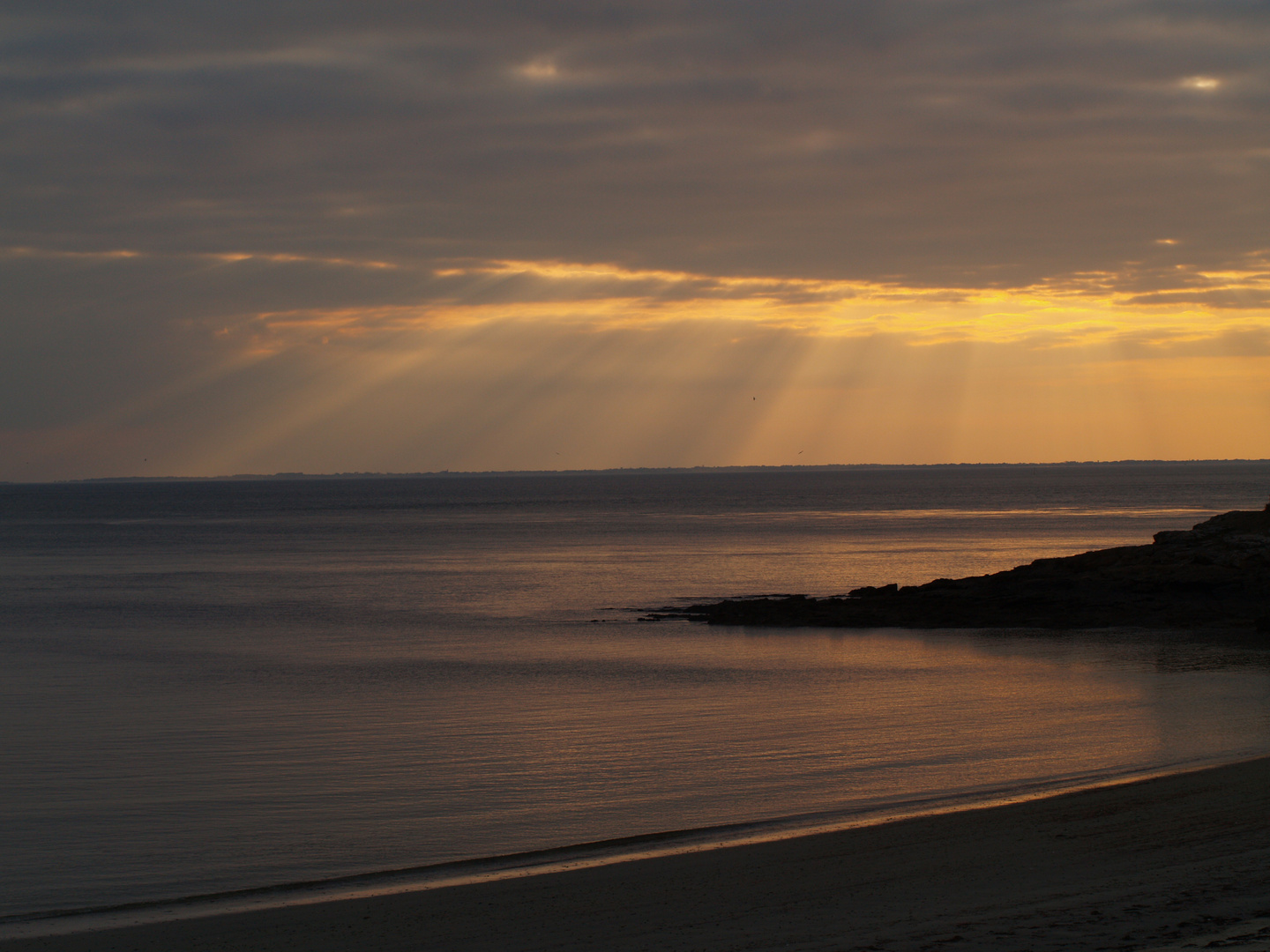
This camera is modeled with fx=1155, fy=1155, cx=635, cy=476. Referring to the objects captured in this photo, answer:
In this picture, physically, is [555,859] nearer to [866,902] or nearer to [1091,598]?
[866,902]

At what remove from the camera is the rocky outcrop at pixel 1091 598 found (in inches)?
1184

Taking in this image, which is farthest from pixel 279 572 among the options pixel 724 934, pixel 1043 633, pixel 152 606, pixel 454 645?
pixel 724 934

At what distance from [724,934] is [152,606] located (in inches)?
1356

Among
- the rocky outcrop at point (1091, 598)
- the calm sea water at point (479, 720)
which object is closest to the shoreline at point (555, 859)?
the calm sea water at point (479, 720)

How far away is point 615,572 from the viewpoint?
51594 mm

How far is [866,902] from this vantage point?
8844 mm

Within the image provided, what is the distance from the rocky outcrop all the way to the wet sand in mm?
19696

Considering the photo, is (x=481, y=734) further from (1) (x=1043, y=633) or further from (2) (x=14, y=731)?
(1) (x=1043, y=633)

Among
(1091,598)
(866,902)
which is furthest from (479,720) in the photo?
(1091,598)

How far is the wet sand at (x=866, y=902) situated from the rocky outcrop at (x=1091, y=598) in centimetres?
1970

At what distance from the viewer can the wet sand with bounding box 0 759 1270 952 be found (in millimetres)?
7855

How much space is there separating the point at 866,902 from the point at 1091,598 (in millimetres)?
25446

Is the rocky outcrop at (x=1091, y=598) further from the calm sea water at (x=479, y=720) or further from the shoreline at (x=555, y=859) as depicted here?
the shoreline at (x=555, y=859)

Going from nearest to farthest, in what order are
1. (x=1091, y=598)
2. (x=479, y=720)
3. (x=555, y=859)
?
1. (x=555, y=859)
2. (x=479, y=720)
3. (x=1091, y=598)
